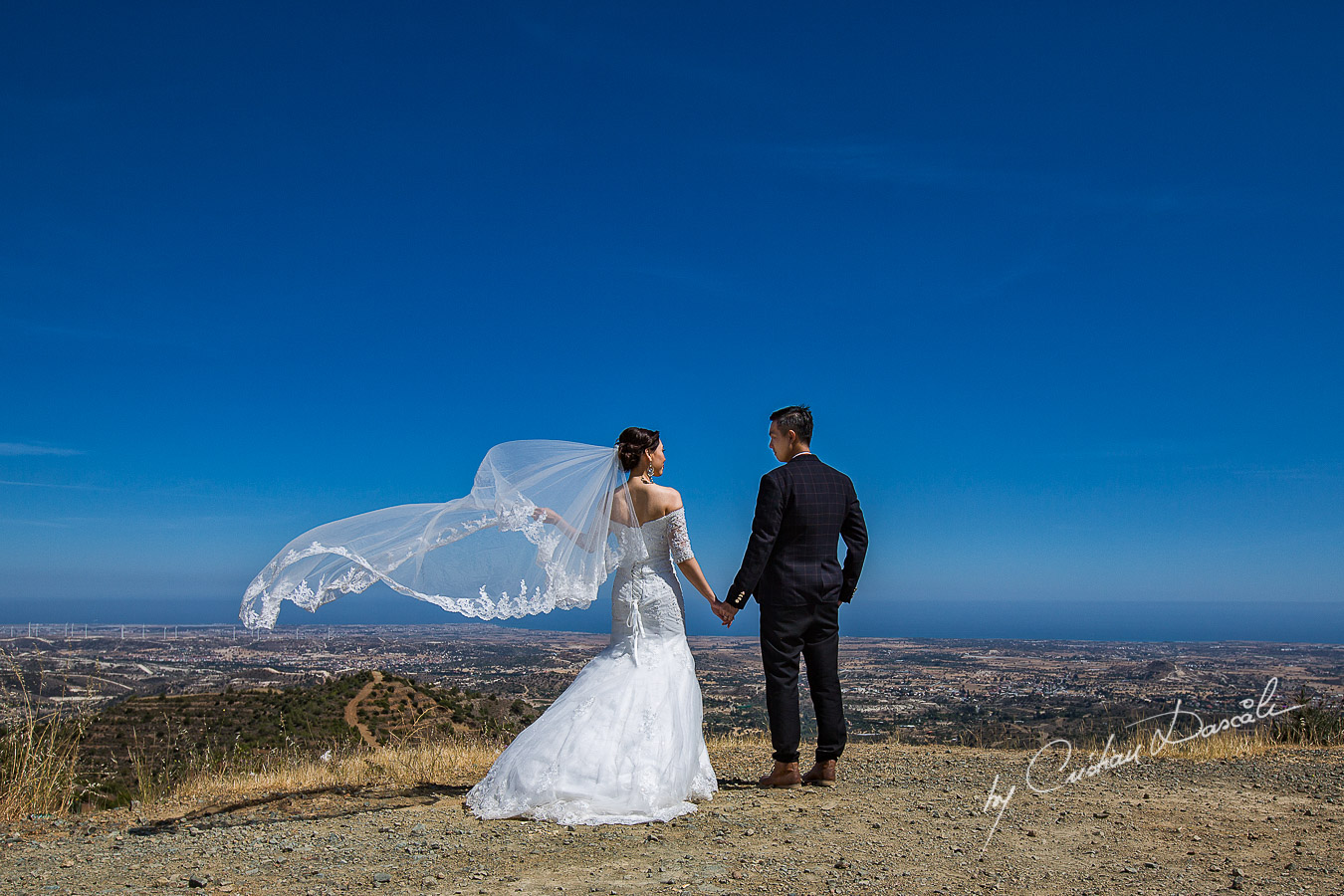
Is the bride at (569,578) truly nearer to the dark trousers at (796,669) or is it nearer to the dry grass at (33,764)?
the dark trousers at (796,669)

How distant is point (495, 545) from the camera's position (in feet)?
22.8

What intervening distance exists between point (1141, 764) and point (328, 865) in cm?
716

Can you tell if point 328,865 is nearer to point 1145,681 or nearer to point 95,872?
point 95,872

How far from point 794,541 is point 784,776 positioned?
6.21 feet

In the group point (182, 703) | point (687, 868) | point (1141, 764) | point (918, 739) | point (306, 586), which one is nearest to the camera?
point (687, 868)

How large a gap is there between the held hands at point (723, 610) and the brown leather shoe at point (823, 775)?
1515mm

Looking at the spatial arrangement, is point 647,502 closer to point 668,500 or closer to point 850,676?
point 668,500

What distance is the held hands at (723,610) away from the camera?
6582 millimetres

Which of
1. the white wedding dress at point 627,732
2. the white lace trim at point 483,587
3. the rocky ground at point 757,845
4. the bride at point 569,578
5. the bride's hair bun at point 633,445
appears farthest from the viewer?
the bride's hair bun at point 633,445

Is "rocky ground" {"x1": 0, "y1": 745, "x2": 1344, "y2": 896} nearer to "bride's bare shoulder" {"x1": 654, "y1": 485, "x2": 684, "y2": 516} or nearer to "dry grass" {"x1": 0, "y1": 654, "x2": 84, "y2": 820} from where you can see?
"dry grass" {"x1": 0, "y1": 654, "x2": 84, "y2": 820}

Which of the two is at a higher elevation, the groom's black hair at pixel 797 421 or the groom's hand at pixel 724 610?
the groom's black hair at pixel 797 421

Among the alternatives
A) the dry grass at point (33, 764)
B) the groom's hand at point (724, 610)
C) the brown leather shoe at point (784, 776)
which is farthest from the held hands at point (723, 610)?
the dry grass at point (33, 764)

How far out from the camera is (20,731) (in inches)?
252

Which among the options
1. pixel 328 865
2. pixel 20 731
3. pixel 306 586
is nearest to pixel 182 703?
pixel 20 731
